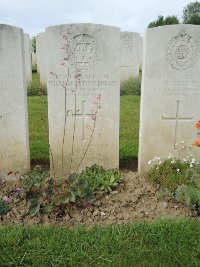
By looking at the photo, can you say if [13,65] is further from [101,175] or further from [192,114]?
[192,114]

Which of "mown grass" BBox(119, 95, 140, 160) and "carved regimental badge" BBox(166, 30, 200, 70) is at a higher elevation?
"carved regimental badge" BBox(166, 30, 200, 70)

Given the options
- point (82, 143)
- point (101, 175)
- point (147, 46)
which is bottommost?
point (101, 175)

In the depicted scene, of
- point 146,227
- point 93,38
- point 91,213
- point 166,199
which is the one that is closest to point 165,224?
point 146,227

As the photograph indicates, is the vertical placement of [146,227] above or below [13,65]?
below

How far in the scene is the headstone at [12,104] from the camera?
13.4 ft

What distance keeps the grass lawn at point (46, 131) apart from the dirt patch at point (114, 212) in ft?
4.09

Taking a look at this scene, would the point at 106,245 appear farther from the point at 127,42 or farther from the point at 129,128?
the point at 127,42

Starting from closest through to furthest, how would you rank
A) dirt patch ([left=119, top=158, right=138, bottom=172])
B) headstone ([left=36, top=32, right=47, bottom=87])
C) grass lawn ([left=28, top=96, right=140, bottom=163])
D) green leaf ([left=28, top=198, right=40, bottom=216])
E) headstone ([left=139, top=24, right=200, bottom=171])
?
1. green leaf ([left=28, top=198, right=40, bottom=216])
2. headstone ([left=139, top=24, right=200, bottom=171])
3. dirt patch ([left=119, top=158, right=138, bottom=172])
4. grass lawn ([left=28, top=96, right=140, bottom=163])
5. headstone ([left=36, top=32, right=47, bottom=87])

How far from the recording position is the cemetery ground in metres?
2.90

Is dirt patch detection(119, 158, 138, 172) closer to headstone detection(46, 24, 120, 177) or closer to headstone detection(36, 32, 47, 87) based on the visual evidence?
headstone detection(46, 24, 120, 177)

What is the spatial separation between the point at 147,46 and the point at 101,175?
1.79m

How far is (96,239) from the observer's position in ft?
10.3

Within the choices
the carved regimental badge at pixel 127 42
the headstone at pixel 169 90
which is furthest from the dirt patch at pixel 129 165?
the carved regimental badge at pixel 127 42

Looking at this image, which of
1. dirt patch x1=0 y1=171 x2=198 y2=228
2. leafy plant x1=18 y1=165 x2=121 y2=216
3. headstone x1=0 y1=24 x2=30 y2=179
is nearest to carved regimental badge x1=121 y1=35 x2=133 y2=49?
headstone x1=0 y1=24 x2=30 y2=179
